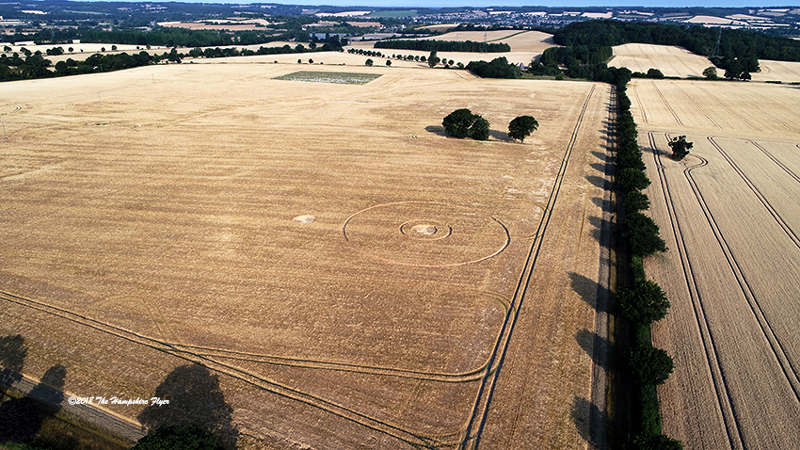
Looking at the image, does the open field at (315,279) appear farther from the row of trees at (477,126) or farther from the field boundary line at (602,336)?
the row of trees at (477,126)

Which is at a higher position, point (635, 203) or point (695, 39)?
point (695, 39)

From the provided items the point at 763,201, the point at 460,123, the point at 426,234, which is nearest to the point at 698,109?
the point at 763,201

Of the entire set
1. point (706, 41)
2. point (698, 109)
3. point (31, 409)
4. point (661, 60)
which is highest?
point (706, 41)

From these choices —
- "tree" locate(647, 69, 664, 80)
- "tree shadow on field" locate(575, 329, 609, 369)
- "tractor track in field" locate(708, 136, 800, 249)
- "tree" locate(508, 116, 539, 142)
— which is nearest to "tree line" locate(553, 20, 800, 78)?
"tree" locate(647, 69, 664, 80)

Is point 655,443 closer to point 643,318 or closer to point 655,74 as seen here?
point 643,318

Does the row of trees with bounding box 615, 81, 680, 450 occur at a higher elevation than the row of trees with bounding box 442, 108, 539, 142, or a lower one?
lower

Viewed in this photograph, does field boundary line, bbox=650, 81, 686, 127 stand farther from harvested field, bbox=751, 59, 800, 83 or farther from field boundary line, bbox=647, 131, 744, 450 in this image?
field boundary line, bbox=647, 131, 744, 450

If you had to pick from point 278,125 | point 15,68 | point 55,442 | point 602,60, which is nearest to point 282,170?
point 278,125
